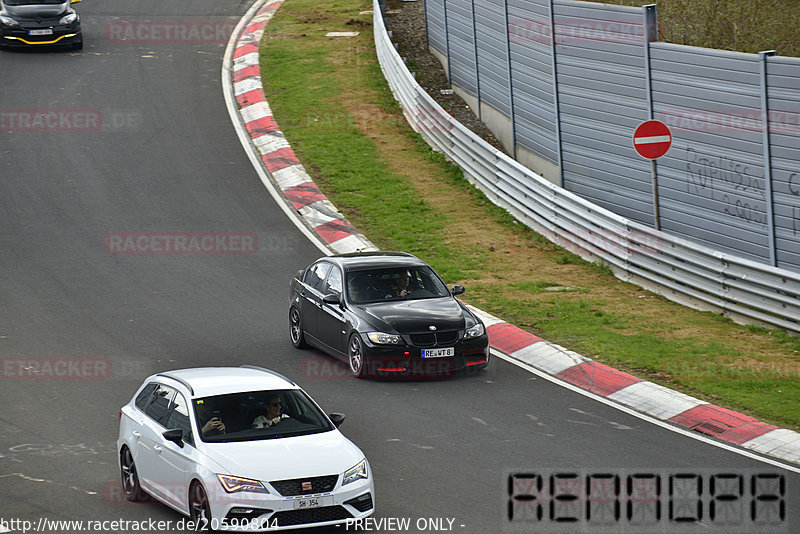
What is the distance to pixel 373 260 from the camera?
15.5 m

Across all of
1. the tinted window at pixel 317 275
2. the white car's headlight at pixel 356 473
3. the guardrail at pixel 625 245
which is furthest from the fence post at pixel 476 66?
the white car's headlight at pixel 356 473

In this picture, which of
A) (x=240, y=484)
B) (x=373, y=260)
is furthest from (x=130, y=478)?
(x=373, y=260)

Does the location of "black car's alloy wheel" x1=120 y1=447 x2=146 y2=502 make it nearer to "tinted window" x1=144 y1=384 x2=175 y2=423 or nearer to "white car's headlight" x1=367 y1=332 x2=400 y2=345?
"tinted window" x1=144 y1=384 x2=175 y2=423

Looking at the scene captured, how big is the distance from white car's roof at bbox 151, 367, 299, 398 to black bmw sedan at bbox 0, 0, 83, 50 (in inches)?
961

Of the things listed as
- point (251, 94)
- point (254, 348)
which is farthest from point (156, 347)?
point (251, 94)

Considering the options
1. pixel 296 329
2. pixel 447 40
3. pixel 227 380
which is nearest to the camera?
pixel 227 380

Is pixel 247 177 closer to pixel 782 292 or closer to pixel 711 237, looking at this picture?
Answer: pixel 711 237

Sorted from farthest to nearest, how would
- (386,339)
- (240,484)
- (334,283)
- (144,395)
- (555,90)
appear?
(555,90), (334,283), (386,339), (144,395), (240,484)

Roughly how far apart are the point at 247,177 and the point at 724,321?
11.8 m

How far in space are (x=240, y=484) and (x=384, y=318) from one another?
220 inches

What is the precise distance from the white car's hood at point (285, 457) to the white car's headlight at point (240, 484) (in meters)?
0.04

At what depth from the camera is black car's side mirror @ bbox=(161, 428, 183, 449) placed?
30.5ft

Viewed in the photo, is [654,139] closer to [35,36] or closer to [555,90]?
[555,90]

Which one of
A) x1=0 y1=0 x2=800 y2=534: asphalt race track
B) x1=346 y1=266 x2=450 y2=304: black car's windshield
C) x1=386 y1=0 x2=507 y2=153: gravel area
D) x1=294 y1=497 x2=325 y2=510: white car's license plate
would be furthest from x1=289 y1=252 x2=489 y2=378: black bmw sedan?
x1=386 y1=0 x2=507 y2=153: gravel area
